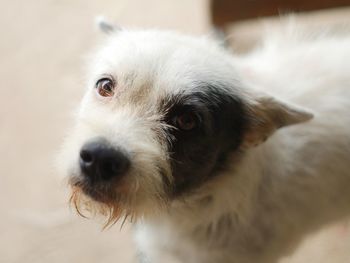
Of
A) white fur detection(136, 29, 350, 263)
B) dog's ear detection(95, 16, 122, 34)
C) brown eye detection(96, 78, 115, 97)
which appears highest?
dog's ear detection(95, 16, 122, 34)

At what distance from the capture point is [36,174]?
2.31m

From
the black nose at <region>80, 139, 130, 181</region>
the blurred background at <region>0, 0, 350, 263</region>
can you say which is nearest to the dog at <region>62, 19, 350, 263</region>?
the black nose at <region>80, 139, 130, 181</region>

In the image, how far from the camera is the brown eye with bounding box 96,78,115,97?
140 centimetres

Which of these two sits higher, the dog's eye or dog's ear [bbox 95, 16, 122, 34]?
dog's ear [bbox 95, 16, 122, 34]

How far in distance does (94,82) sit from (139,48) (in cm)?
15

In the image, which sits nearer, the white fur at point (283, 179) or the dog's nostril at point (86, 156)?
the dog's nostril at point (86, 156)

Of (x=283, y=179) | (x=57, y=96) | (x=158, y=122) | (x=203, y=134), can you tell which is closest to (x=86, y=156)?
(x=158, y=122)

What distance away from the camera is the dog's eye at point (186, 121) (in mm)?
1373

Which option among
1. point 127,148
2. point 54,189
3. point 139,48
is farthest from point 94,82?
point 54,189

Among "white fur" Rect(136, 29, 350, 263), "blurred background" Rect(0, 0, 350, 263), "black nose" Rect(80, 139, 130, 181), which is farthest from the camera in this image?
"blurred background" Rect(0, 0, 350, 263)

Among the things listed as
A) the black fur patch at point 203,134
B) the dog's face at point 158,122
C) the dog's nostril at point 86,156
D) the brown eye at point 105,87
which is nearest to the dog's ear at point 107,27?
the dog's face at point 158,122

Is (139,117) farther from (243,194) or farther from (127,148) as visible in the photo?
(243,194)

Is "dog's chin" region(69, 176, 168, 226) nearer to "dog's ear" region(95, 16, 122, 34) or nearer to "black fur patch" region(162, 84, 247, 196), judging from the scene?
"black fur patch" region(162, 84, 247, 196)

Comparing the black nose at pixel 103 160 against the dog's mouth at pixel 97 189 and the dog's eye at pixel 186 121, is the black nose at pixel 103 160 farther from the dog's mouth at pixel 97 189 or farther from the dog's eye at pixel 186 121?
the dog's eye at pixel 186 121
